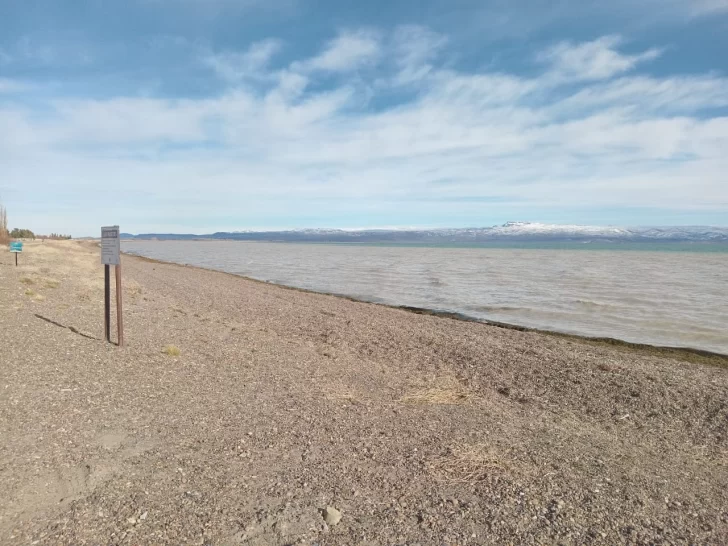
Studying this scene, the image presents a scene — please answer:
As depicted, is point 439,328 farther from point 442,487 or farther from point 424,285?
point 424,285

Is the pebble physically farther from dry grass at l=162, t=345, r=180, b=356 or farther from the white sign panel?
the white sign panel

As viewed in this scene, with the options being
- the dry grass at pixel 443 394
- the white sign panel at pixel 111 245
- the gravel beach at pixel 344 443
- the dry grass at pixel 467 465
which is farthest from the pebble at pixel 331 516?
the white sign panel at pixel 111 245

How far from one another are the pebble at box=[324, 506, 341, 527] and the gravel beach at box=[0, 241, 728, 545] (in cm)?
1

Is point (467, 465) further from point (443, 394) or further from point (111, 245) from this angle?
point (111, 245)

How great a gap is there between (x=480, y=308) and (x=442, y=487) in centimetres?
1671

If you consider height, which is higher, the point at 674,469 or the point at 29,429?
the point at 29,429

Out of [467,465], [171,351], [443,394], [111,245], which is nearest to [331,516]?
[467,465]

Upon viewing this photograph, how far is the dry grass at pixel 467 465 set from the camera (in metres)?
5.02

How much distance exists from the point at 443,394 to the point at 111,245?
654 cm

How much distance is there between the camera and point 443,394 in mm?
8344

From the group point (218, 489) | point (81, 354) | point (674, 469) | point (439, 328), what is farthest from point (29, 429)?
point (439, 328)

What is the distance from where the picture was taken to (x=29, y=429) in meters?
5.55

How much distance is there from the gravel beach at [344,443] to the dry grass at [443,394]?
62 millimetres

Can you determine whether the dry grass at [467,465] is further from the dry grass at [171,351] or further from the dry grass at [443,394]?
the dry grass at [171,351]
